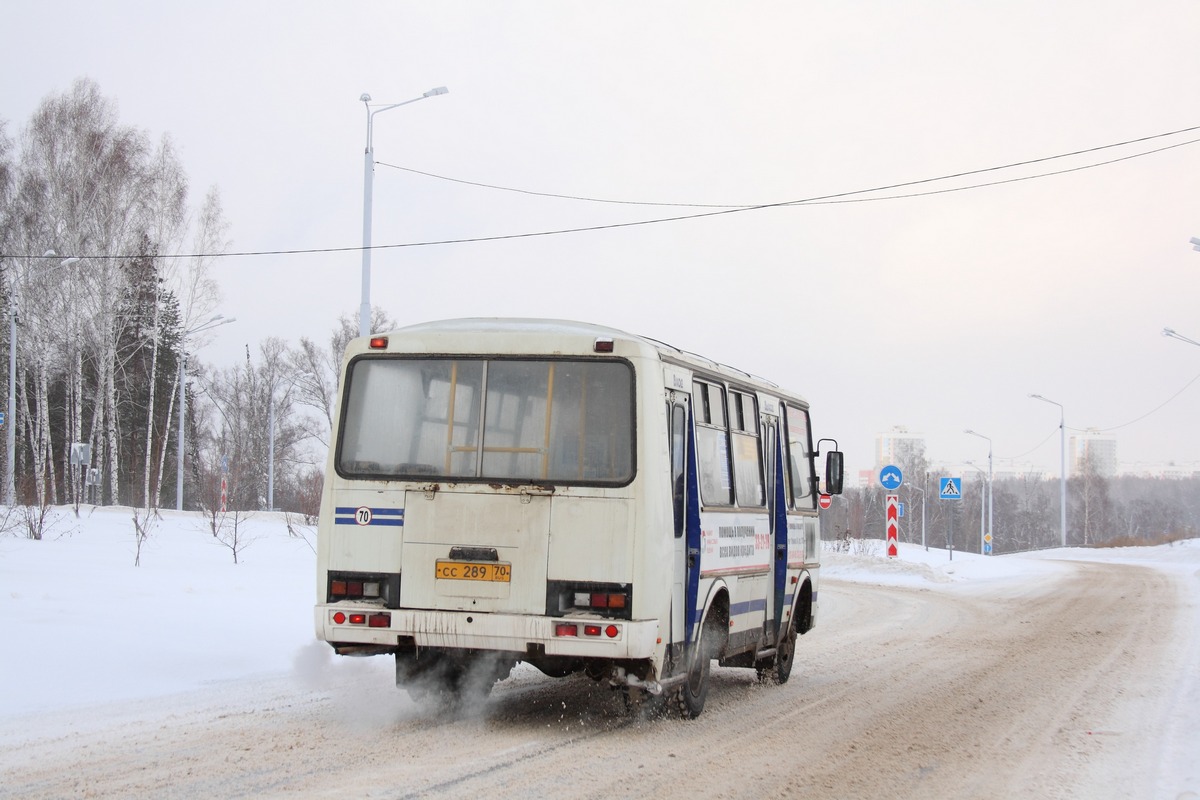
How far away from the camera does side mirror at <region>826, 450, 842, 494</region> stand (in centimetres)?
1367

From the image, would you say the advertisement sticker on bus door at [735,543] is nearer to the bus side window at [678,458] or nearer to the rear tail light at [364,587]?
the bus side window at [678,458]

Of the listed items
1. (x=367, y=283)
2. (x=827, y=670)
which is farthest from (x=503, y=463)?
(x=367, y=283)

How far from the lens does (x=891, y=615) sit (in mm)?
21766

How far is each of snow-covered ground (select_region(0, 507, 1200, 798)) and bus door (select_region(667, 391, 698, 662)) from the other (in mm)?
3240

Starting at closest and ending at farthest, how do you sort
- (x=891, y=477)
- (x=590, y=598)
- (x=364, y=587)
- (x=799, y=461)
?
(x=590, y=598) → (x=364, y=587) → (x=799, y=461) → (x=891, y=477)

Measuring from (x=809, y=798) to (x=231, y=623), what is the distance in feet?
29.2

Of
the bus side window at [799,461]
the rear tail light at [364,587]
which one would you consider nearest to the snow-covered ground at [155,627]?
the rear tail light at [364,587]

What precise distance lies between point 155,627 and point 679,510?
6637 mm

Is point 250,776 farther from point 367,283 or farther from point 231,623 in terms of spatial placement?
point 367,283

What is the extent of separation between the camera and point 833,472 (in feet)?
45.0

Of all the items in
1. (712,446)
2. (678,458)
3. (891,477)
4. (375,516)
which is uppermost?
(891,477)

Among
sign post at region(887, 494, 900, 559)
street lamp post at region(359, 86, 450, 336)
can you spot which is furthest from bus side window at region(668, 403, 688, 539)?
sign post at region(887, 494, 900, 559)

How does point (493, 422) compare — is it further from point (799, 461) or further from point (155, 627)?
point (155, 627)

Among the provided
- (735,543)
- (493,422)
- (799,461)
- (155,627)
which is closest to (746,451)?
(735,543)
